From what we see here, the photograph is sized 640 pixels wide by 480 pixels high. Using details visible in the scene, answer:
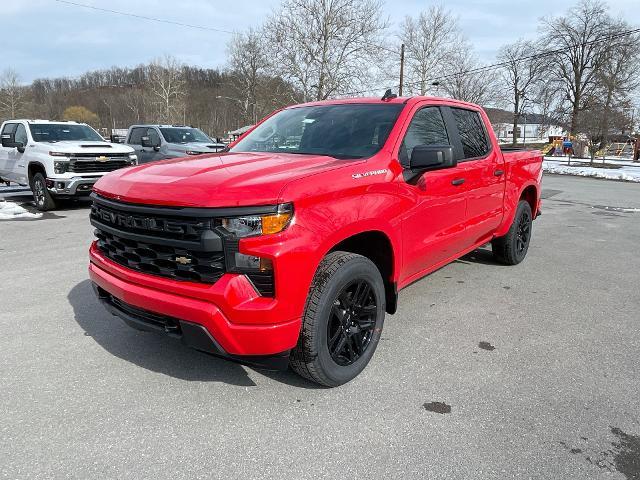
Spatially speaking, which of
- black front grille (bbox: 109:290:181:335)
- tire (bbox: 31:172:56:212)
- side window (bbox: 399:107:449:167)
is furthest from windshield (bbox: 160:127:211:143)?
black front grille (bbox: 109:290:181:335)

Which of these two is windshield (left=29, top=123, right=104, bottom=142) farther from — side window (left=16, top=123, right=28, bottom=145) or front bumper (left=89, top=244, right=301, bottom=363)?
front bumper (left=89, top=244, right=301, bottom=363)

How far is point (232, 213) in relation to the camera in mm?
2334

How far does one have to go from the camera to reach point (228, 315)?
2.36m

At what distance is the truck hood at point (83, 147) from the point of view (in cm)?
966

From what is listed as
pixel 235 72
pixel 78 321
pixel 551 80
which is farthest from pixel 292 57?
pixel 78 321

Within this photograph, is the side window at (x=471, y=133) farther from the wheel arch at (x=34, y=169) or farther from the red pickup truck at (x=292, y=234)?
the wheel arch at (x=34, y=169)

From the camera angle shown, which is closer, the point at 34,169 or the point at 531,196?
the point at 531,196

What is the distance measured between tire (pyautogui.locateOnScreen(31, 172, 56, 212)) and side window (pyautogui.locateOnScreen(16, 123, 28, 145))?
114 centimetres

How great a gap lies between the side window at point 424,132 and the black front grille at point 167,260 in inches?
63.9

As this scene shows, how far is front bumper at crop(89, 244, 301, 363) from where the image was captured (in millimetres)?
2352

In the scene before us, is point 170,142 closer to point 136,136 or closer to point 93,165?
point 136,136

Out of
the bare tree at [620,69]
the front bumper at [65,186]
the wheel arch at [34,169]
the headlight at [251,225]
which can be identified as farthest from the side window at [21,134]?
the bare tree at [620,69]

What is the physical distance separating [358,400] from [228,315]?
992mm

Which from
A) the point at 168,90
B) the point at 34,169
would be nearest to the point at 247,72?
the point at 168,90
